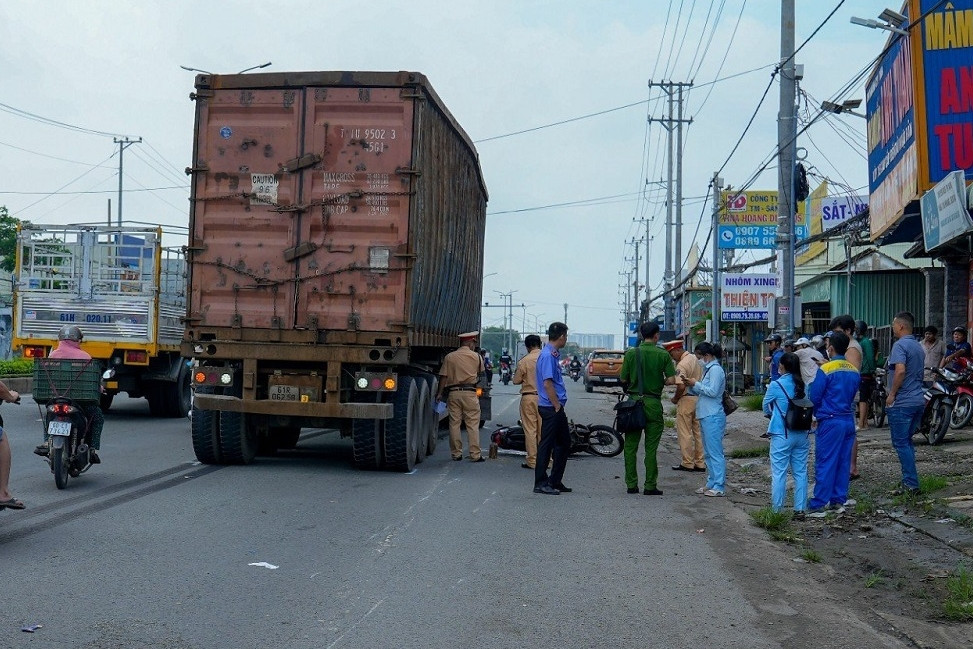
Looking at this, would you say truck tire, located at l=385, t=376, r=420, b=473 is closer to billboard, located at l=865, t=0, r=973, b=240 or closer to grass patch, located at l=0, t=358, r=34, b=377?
billboard, located at l=865, t=0, r=973, b=240

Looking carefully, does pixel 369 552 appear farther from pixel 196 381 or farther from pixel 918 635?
pixel 196 381

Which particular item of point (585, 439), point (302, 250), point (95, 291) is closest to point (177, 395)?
point (95, 291)

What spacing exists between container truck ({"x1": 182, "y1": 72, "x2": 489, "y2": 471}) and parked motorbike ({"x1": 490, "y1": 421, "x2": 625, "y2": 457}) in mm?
3299

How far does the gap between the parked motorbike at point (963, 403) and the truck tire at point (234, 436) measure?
9.42 m

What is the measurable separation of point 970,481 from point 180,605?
8.52 meters

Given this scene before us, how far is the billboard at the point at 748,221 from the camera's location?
117 ft

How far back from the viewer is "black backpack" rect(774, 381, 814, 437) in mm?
9852

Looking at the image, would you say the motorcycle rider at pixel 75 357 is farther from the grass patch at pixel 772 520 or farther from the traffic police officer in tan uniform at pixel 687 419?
the traffic police officer in tan uniform at pixel 687 419

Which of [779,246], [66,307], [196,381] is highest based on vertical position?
[779,246]

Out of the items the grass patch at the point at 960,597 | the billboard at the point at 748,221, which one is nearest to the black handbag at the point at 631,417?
the grass patch at the point at 960,597

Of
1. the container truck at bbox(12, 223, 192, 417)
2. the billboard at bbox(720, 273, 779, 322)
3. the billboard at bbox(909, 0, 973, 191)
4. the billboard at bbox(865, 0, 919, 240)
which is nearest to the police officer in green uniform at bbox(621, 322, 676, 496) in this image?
the billboard at bbox(909, 0, 973, 191)

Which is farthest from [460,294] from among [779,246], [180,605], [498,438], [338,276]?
[180,605]

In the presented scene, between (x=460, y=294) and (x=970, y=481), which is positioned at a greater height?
(x=460, y=294)

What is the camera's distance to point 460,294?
1652 cm
